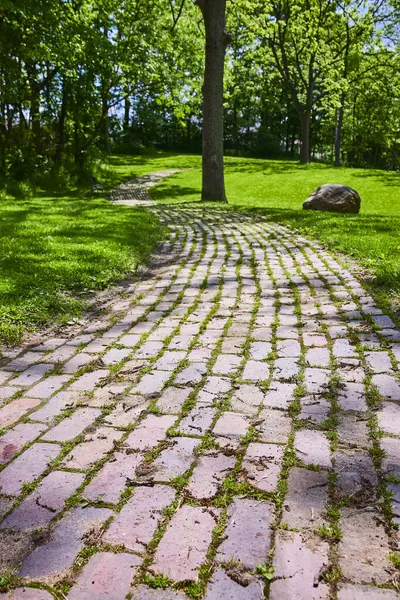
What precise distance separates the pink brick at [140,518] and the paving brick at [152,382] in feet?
3.52

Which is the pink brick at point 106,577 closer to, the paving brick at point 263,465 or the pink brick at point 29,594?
the pink brick at point 29,594

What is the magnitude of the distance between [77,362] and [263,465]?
2.00m

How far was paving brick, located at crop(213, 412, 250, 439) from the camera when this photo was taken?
9.42 feet

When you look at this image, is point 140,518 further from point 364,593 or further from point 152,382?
point 152,382

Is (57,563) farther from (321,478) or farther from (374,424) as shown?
(374,424)

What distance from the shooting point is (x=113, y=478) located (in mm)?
2496

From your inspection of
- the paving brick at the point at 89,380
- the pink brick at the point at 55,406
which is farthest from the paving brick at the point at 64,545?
the paving brick at the point at 89,380

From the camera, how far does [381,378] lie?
137 inches

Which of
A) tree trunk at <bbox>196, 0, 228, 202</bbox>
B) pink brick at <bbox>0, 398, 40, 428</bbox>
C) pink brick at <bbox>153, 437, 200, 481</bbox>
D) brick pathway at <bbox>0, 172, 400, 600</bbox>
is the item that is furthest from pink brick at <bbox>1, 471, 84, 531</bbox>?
tree trunk at <bbox>196, 0, 228, 202</bbox>

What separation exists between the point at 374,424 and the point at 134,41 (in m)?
22.9

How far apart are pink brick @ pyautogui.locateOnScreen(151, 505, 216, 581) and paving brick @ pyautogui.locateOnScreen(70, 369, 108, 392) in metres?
1.51

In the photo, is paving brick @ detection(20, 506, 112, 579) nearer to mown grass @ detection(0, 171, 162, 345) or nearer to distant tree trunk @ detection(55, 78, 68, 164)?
mown grass @ detection(0, 171, 162, 345)

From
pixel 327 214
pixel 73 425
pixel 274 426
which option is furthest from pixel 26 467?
pixel 327 214

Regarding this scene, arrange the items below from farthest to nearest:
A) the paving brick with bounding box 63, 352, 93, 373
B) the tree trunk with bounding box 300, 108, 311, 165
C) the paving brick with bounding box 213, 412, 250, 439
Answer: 1. the tree trunk with bounding box 300, 108, 311, 165
2. the paving brick with bounding box 63, 352, 93, 373
3. the paving brick with bounding box 213, 412, 250, 439
